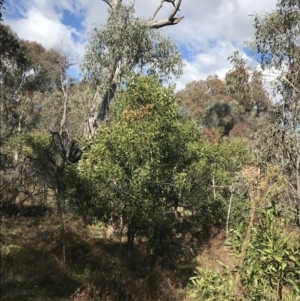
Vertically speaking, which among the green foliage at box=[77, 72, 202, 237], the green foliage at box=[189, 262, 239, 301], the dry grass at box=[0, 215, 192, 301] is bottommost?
the dry grass at box=[0, 215, 192, 301]

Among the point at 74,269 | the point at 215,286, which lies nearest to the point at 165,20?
the point at 74,269

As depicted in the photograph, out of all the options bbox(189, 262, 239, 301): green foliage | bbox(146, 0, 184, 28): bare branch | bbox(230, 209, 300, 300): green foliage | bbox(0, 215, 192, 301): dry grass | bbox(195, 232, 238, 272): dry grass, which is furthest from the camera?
bbox(146, 0, 184, 28): bare branch

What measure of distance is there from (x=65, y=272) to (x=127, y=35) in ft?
40.3

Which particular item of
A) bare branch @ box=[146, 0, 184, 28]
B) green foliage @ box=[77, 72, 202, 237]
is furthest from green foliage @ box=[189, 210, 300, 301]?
bare branch @ box=[146, 0, 184, 28]

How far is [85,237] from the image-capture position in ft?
47.5

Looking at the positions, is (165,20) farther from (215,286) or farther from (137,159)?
(215,286)

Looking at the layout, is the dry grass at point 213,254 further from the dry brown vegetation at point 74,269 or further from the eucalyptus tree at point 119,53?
the eucalyptus tree at point 119,53

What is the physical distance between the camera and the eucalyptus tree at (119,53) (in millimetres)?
18312

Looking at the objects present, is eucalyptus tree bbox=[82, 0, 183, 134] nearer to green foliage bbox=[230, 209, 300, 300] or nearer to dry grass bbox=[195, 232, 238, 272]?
dry grass bbox=[195, 232, 238, 272]

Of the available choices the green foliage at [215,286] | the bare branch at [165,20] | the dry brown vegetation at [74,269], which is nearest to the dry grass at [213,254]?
the dry brown vegetation at [74,269]

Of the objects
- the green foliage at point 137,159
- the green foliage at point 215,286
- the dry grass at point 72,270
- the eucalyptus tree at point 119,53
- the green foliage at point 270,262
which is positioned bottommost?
the dry grass at point 72,270

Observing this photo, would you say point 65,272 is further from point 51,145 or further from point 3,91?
point 3,91

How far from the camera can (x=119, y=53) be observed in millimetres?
18422

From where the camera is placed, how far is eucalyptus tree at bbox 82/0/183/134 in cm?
1831
